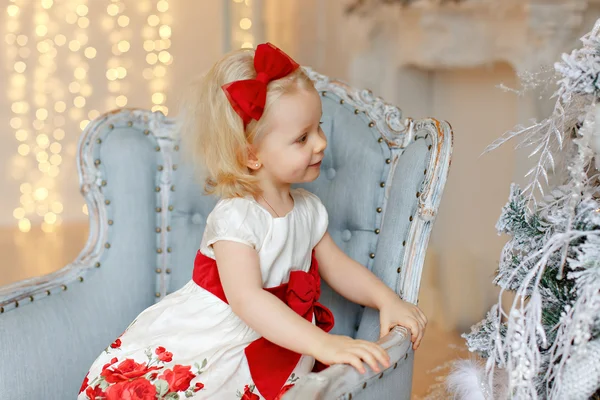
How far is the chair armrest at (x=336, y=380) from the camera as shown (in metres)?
0.97

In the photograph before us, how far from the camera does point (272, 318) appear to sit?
1216 millimetres

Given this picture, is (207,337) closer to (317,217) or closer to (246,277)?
(246,277)

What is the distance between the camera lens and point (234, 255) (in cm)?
129

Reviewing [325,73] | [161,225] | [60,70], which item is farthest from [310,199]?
[60,70]

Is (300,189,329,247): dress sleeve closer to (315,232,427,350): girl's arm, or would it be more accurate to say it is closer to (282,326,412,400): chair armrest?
(315,232,427,350): girl's arm

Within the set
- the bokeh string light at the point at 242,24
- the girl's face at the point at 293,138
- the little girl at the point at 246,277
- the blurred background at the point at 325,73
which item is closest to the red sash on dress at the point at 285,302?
the little girl at the point at 246,277

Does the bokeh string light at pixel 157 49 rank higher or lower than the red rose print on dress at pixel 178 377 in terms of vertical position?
higher

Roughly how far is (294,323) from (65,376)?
56cm

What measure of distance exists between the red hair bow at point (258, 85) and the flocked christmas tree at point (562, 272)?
1.59 feet

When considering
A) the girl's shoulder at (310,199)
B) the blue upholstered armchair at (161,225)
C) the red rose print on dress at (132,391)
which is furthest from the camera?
the girl's shoulder at (310,199)

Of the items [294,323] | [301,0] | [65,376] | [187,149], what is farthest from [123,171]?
[301,0]

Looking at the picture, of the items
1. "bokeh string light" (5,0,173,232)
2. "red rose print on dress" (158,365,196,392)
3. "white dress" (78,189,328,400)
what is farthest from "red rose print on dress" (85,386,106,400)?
"bokeh string light" (5,0,173,232)

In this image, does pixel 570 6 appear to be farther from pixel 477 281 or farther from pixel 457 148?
pixel 477 281

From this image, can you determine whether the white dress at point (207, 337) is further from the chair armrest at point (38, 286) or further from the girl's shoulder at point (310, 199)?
the chair armrest at point (38, 286)
